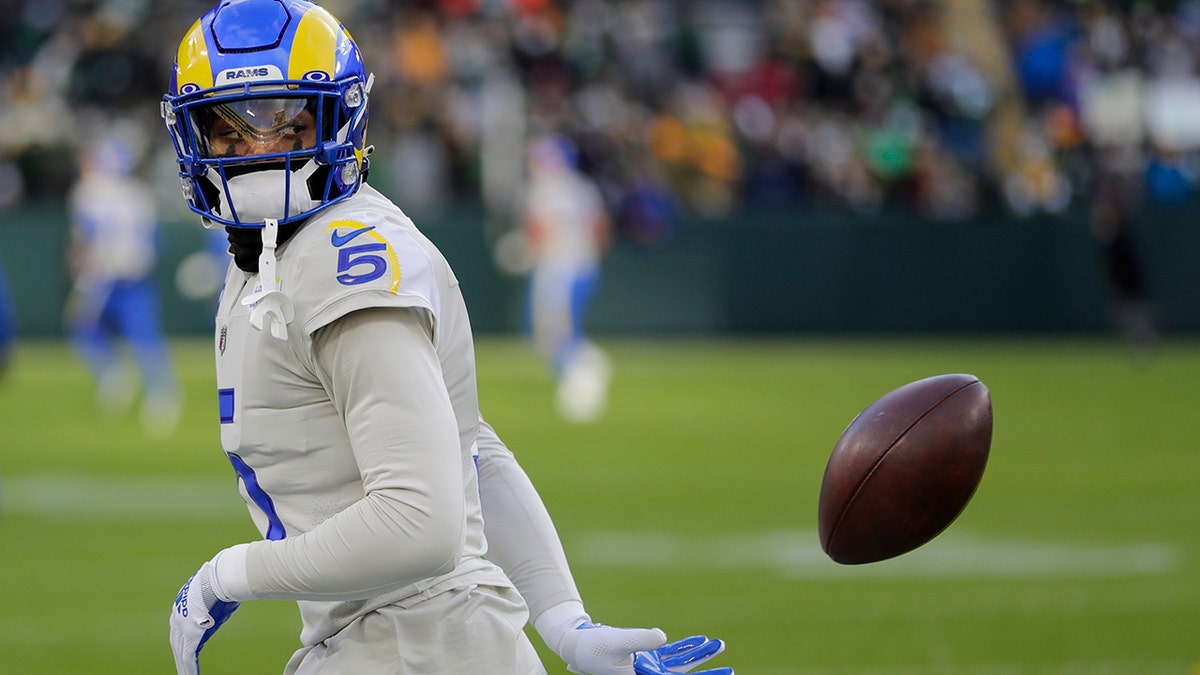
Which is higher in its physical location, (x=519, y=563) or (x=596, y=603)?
(x=519, y=563)

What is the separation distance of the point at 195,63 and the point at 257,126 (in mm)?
123

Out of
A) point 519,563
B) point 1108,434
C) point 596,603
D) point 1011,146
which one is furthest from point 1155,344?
point 519,563

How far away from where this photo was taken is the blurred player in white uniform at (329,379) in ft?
7.31

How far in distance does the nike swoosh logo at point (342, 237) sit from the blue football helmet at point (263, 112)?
0.33 ft

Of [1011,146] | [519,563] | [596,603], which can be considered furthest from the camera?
[1011,146]

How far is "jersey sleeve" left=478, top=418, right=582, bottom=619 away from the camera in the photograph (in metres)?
2.80

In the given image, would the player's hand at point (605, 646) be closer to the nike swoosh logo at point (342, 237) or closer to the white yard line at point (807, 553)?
the nike swoosh logo at point (342, 237)

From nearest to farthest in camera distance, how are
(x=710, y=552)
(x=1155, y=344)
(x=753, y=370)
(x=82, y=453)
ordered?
(x=710, y=552)
(x=82, y=453)
(x=753, y=370)
(x=1155, y=344)

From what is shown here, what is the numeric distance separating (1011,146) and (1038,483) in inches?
441

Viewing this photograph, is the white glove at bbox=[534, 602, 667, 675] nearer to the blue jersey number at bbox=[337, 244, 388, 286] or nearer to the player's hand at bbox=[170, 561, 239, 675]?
the player's hand at bbox=[170, 561, 239, 675]

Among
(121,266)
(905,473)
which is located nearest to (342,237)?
(905,473)

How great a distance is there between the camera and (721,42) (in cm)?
2206

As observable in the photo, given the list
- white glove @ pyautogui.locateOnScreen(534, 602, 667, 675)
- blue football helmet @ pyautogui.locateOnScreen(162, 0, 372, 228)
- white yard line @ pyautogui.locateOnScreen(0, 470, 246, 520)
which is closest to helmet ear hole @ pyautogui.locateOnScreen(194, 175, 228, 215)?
blue football helmet @ pyautogui.locateOnScreen(162, 0, 372, 228)

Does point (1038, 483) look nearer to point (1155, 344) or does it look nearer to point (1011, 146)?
point (1155, 344)
